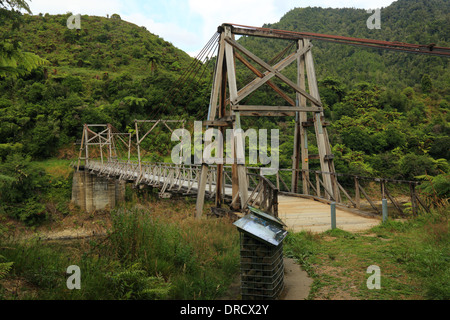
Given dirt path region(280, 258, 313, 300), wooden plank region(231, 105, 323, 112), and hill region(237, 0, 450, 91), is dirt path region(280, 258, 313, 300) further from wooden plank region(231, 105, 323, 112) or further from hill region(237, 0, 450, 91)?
hill region(237, 0, 450, 91)

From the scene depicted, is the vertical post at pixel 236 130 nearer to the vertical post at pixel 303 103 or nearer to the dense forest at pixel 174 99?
the dense forest at pixel 174 99

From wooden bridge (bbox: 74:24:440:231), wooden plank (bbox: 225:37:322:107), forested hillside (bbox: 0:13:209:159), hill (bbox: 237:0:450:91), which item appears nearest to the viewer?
wooden bridge (bbox: 74:24:440:231)

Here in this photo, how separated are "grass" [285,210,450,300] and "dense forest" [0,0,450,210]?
1830mm

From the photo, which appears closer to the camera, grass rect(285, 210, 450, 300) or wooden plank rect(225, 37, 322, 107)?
grass rect(285, 210, 450, 300)

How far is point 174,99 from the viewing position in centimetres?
3850

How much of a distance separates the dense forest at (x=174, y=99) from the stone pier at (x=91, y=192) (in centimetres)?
565

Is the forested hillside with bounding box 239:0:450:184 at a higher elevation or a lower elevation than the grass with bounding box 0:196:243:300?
higher

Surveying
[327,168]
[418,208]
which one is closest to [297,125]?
[327,168]

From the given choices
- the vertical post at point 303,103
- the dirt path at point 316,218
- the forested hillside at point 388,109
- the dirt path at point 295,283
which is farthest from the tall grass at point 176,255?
the vertical post at point 303,103

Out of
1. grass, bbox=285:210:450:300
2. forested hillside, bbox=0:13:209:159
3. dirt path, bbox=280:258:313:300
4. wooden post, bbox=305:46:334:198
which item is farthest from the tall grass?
forested hillside, bbox=0:13:209:159

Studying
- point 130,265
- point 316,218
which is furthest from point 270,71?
point 130,265

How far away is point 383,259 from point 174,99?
36218 mm

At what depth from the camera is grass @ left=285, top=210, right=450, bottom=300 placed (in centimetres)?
337
